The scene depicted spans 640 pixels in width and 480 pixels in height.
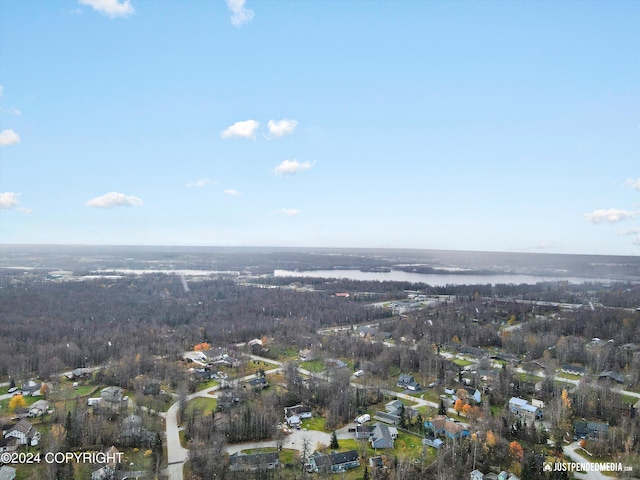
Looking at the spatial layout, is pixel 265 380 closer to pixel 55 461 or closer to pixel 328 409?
pixel 328 409

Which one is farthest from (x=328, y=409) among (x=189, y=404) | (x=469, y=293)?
(x=469, y=293)

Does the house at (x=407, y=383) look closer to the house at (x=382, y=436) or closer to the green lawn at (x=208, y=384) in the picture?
the house at (x=382, y=436)

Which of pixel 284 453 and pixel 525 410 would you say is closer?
pixel 284 453

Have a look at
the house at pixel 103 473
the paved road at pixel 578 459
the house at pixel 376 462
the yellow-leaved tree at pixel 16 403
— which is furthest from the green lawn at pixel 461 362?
the yellow-leaved tree at pixel 16 403

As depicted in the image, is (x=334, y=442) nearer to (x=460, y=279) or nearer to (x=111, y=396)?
(x=111, y=396)

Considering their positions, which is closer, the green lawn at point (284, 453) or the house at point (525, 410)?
the green lawn at point (284, 453)

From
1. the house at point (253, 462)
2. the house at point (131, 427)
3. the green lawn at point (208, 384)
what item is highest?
the house at point (131, 427)

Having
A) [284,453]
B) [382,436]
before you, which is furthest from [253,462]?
[382,436]
